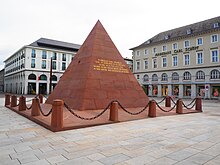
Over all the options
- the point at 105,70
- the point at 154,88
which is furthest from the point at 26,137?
the point at 154,88

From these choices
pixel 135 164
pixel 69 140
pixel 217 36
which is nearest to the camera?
pixel 135 164

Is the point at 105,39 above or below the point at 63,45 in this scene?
below

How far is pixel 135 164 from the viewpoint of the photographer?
3.46 metres

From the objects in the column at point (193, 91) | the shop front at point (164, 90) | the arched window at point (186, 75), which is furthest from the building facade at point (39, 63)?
the column at point (193, 91)

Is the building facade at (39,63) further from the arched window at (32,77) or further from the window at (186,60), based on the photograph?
the window at (186,60)

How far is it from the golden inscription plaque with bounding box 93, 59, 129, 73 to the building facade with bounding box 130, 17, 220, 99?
950 inches

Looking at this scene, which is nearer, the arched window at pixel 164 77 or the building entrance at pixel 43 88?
the arched window at pixel 164 77

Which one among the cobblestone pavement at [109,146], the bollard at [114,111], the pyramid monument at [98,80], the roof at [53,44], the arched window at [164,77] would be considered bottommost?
the cobblestone pavement at [109,146]

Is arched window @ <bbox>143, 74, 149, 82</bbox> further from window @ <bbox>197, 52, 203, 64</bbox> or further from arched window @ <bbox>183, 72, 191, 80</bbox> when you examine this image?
window @ <bbox>197, 52, 203, 64</bbox>

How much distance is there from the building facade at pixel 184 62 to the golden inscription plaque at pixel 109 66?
24127 millimetres

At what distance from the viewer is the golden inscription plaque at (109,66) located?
1127 cm

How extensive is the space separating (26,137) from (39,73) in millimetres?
43017

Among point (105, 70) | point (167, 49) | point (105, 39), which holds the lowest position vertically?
point (105, 70)

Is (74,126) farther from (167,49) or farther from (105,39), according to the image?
(167,49)
